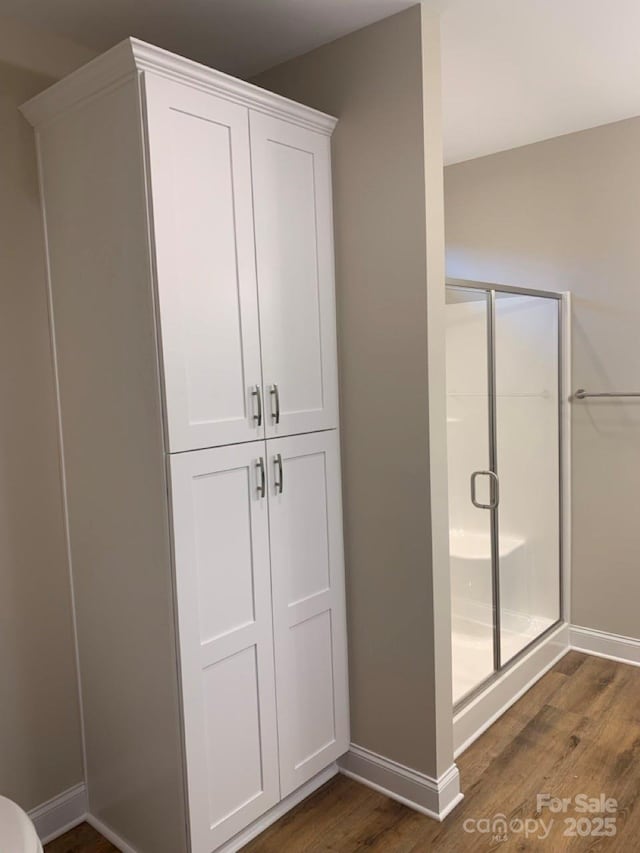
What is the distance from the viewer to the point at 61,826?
216cm

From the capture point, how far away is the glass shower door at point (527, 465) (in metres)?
2.86

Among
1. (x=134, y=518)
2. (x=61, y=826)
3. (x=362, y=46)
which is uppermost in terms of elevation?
(x=362, y=46)

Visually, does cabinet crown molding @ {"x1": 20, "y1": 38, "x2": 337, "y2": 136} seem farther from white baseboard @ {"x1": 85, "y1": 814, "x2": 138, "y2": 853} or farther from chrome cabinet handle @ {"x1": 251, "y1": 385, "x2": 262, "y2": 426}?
white baseboard @ {"x1": 85, "y1": 814, "x2": 138, "y2": 853}

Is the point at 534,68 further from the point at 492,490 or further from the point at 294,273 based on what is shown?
the point at 492,490

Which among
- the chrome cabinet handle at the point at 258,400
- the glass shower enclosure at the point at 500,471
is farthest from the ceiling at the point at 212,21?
the chrome cabinet handle at the point at 258,400

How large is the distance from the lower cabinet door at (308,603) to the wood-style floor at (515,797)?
0.15m

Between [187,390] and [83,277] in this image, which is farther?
[83,277]

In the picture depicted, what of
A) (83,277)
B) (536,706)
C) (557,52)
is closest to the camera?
(83,277)

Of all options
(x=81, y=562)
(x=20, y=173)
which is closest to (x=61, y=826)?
(x=81, y=562)

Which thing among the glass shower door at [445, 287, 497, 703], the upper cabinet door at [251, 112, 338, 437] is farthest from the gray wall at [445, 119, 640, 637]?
the upper cabinet door at [251, 112, 338, 437]

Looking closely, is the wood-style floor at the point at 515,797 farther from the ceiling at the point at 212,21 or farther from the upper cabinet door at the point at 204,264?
the ceiling at the point at 212,21

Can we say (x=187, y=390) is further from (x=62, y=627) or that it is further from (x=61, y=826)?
(x=61, y=826)

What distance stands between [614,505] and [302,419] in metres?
1.78

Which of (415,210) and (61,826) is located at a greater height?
(415,210)
